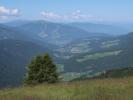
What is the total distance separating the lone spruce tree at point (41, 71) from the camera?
34.7m

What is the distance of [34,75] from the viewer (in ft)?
115

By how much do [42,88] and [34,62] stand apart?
23370mm

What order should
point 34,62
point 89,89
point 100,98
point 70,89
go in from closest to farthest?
point 100,98
point 89,89
point 70,89
point 34,62

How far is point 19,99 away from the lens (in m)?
7.57

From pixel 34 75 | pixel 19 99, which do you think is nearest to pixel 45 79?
pixel 34 75

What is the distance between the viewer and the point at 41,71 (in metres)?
36.1

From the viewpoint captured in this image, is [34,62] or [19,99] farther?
[34,62]

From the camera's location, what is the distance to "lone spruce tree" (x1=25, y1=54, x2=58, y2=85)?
3466cm

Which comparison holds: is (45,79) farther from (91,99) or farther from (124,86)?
(91,99)

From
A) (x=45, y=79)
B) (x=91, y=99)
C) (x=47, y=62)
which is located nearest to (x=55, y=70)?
(x=47, y=62)

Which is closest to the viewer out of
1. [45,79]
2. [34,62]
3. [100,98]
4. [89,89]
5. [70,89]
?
[100,98]

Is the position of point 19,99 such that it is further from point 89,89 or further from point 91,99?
point 89,89

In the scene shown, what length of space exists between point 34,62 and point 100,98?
30057 mm

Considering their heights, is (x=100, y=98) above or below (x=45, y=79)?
above
